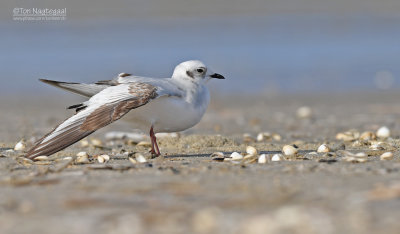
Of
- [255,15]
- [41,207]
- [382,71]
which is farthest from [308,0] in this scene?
[41,207]

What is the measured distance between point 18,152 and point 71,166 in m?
1.46

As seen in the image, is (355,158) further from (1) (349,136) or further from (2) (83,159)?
(1) (349,136)

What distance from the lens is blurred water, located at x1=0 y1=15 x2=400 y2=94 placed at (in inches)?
599

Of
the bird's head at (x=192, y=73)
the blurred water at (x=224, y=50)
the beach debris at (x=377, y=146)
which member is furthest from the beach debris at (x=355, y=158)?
the blurred water at (x=224, y=50)

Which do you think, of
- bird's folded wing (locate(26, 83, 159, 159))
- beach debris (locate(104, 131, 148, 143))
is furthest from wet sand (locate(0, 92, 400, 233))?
beach debris (locate(104, 131, 148, 143))

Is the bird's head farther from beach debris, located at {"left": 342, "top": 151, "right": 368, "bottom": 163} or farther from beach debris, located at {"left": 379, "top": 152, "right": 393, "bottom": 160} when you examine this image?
beach debris, located at {"left": 379, "top": 152, "right": 393, "bottom": 160}

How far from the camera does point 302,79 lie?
50.0 feet

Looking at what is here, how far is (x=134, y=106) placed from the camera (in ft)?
18.6

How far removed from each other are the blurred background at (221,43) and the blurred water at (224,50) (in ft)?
0.09

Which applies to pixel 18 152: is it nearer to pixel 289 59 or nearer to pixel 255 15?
pixel 289 59

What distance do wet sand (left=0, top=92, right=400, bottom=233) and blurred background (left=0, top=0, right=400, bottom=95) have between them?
8.06m

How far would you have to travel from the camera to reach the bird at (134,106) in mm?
5660

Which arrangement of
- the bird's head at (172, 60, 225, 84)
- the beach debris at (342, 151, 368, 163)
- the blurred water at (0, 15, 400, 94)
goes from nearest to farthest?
the beach debris at (342, 151, 368, 163)
the bird's head at (172, 60, 225, 84)
the blurred water at (0, 15, 400, 94)

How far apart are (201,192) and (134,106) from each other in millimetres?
1730
